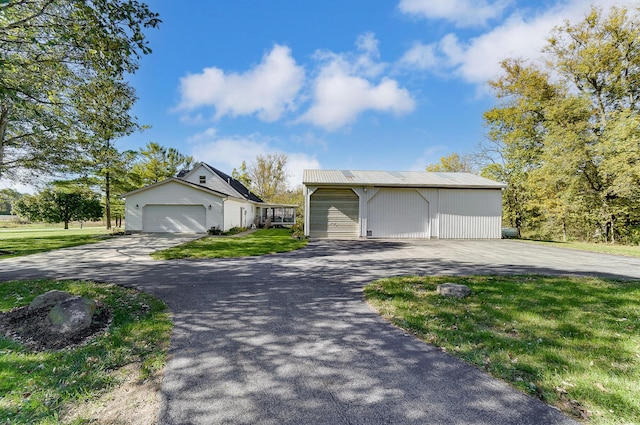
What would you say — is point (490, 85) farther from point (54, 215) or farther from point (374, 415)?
point (54, 215)

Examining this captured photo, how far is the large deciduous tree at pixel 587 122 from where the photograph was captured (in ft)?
47.1

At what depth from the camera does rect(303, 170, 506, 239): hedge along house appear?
51.2 feet

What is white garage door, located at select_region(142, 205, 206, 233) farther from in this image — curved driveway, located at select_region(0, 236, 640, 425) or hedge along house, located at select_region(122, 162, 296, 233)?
curved driveway, located at select_region(0, 236, 640, 425)

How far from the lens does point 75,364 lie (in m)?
2.67

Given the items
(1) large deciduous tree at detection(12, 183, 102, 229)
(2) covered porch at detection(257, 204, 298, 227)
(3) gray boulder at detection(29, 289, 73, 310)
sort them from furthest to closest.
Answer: (2) covered porch at detection(257, 204, 298, 227), (1) large deciduous tree at detection(12, 183, 102, 229), (3) gray boulder at detection(29, 289, 73, 310)

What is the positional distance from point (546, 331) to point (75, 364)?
17.5 ft

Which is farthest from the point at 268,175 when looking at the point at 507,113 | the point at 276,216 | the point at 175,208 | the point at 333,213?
the point at 507,113

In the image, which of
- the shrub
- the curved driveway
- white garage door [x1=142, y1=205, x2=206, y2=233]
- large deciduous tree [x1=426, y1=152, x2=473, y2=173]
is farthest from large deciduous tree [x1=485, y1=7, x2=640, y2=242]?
white garage door [x1=142, y1=205, x2=206, y2=233]

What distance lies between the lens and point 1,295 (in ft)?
15.5

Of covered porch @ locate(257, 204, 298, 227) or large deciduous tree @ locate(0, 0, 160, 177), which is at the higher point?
large deciduous tree @ locate(0, 0, 160, 177)

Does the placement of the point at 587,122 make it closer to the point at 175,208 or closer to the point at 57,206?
the point at 175,208

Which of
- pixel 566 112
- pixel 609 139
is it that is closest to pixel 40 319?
pixel 609 139

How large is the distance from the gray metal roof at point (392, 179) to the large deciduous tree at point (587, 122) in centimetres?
450

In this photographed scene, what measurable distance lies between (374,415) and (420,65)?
15.2 metres
